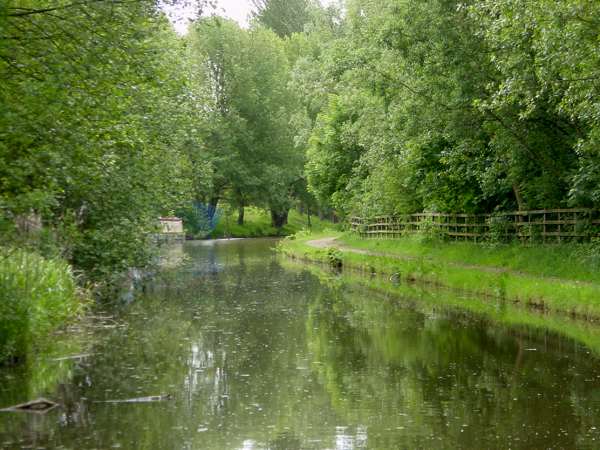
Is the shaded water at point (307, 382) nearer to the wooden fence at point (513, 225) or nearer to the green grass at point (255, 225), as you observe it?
the wooden fence at point (513, 225)

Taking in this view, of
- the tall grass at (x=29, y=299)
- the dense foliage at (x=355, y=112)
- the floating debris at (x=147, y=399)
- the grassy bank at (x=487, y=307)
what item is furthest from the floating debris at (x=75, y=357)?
the grassy bank at (x=487, y=307)

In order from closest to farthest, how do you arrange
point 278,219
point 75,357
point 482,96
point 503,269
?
point 75,357 < point 482,96 < point 503,269 < point 278,219

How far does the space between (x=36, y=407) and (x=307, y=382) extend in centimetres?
446

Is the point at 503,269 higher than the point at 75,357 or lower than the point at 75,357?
higher

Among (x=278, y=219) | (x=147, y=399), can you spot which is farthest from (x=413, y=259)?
(x=278, y=219)

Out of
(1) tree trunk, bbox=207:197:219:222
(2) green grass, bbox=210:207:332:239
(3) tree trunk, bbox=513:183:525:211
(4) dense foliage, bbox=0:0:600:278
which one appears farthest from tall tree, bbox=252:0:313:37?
(3) tree trunk, bbox=513:183:525:211

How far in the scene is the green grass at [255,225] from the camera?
7412 centimetres

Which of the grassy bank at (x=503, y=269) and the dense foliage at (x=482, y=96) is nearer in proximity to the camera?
the dense foliage at (x=482, y=96)

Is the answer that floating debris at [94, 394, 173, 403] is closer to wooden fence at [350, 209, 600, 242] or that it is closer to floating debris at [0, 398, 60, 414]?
floating debris at [0, 398, 60, 414]

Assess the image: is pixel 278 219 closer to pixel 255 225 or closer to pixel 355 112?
pixel 255 225

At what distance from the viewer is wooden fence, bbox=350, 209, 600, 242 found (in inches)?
931

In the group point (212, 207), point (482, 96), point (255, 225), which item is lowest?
point (255, 225)

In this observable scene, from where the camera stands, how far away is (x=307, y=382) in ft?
46.7

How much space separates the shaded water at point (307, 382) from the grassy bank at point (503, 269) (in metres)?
1.76
